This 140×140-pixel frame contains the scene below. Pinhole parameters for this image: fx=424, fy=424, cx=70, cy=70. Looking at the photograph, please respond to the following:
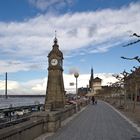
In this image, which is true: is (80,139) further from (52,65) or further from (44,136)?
(52,65)

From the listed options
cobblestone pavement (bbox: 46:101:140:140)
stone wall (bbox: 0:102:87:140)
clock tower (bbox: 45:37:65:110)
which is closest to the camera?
stone wall (bbox: 0:102:87:140)

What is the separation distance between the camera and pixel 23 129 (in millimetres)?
14477

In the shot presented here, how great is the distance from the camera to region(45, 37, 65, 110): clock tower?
187 feet

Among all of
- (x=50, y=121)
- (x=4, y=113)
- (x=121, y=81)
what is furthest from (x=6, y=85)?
(x=50, y=121)

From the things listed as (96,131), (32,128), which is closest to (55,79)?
(96,131)

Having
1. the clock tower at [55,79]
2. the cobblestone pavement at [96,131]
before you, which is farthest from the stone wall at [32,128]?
the clock tower at [55,79]

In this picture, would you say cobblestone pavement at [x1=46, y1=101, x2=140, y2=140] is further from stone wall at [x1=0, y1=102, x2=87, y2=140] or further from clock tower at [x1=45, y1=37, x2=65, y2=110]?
clock tower at [x1=45, y1=37, x2=65, y2=110]

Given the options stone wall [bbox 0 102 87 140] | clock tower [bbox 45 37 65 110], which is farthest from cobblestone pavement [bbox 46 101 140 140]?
clock tower [bbox 45 37 65 110]

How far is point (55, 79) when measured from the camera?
2282 inches

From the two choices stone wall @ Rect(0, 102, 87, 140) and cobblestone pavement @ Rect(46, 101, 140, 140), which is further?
cobblestone pavement @ Rect(46, 101, 140, 140)

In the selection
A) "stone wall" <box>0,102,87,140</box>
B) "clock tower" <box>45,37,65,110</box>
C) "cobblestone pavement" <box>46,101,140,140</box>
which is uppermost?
"clock tower" <box>45,37,65,110</box>

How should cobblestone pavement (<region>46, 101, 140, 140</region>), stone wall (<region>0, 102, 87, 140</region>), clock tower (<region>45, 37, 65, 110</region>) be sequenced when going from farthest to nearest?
1. clock tower (<region>45, 37, 65, 110</region>)
2. cobblestone pavement (<region>46, 101, 140, 140</region>)
3. stone wall (<region>0, 102, 87, 140</region>)

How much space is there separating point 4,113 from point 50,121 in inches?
1117

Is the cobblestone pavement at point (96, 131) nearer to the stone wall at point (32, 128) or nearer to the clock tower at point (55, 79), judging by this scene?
the stone wall at point (32, 128)
